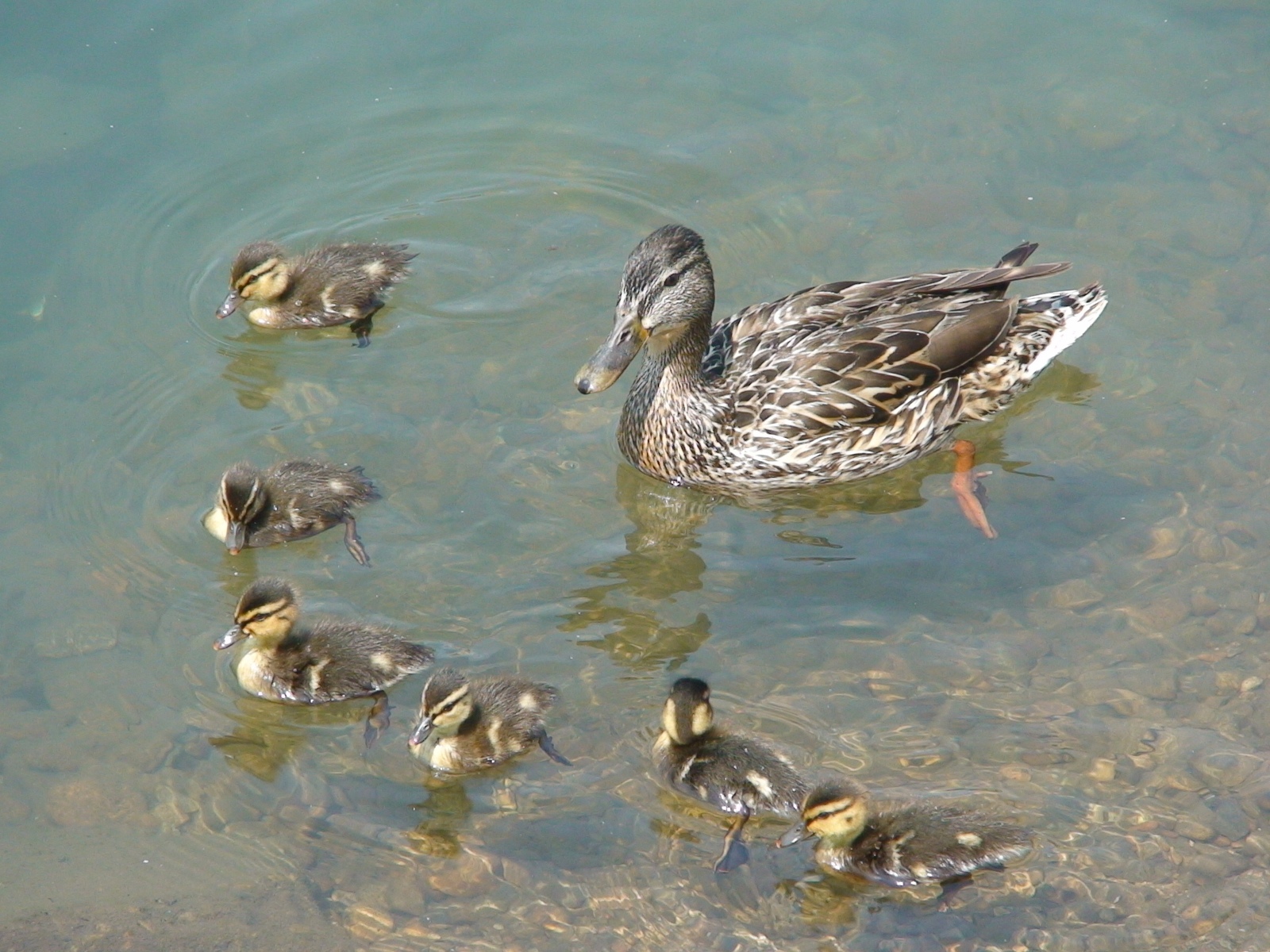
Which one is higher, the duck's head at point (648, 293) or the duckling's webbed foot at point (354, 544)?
the duck's head at point (648, 293)

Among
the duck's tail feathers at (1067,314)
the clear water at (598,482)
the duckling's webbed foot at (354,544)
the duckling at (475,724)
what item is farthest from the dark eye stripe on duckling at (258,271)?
the duck's tail feathers at (1067,314)

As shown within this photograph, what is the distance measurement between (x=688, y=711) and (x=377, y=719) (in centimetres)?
120

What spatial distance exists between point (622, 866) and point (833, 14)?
5.72 m

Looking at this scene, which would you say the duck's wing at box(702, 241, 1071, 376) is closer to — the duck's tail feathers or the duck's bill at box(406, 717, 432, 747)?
the duck's tail feathers

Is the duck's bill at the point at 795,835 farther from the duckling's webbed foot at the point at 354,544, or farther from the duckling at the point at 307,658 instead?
the duckling's webbed foot at the point at 354,544

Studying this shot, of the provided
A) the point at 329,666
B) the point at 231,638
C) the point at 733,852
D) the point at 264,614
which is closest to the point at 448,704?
the point at 329,666

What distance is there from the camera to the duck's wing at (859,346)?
5.95 metres

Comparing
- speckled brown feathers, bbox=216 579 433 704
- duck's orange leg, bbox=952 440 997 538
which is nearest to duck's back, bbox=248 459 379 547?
speckled brown feathers, bbox=216 579 433 704

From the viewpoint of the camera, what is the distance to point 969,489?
6070 millimetres

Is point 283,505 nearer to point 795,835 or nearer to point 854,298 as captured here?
point 795,835

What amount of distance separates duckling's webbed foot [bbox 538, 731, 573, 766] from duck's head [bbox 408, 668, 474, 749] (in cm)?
29

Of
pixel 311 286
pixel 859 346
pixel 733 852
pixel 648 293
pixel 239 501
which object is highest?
pixel 648 293

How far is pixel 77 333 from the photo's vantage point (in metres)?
6.68

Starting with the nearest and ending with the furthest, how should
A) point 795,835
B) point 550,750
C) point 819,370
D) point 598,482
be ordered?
1. point 795,835
2. point 550,750
3. point 819,370
4. point 598,482
